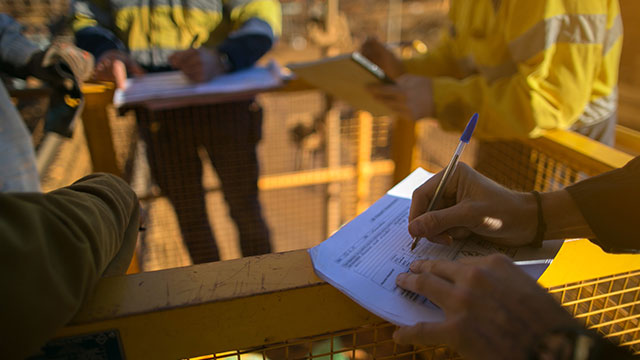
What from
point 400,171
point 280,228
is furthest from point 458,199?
point 280,228

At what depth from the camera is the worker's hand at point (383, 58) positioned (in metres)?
2.11

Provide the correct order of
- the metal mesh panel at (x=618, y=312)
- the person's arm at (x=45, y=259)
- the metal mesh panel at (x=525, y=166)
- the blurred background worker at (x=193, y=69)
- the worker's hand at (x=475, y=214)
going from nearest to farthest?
the person's arm at (x=45, y=259) < the worker's hand at (x=475, y=214) < the metal mesh panel at (x=618, y=312) < the metal mesh panel at (x=525, y=166) < the blurred background worker at (x=193, y=69)

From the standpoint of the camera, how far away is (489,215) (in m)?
0.71

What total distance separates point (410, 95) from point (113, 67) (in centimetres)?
124

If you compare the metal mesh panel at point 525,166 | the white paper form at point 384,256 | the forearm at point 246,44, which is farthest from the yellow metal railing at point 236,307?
the forearm at point 246,44

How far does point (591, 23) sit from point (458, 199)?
85 centimetres

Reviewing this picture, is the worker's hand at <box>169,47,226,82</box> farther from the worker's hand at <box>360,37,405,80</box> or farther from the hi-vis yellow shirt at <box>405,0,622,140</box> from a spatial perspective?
the hi-vis yellow shirt at <box>405,0,622,140</box>

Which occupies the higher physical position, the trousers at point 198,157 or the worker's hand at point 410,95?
the worker's hand at point 410,95

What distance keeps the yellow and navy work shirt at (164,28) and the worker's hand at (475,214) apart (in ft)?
4.87

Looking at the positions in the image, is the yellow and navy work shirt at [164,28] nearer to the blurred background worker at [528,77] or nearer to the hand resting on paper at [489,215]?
the blurred background worker at [528,77]

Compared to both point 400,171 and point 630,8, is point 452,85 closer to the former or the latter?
point 400,171

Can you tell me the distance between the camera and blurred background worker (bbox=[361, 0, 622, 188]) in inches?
47.9

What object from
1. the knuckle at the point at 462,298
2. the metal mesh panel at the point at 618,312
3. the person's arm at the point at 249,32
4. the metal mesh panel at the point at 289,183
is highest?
the person's arm at the point at 249,32

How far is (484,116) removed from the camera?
140 cm
